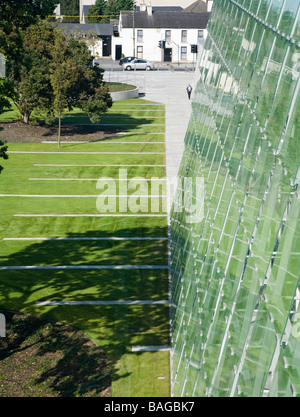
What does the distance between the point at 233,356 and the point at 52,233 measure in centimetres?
1748

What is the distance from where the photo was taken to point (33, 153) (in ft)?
126

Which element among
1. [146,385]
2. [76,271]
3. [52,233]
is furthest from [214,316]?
[52,233]

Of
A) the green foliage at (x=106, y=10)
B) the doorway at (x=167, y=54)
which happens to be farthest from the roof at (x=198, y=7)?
the doorway at (x=167, y=54)

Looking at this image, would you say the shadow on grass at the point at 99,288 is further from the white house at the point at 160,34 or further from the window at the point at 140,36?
the window at the point at 140,36

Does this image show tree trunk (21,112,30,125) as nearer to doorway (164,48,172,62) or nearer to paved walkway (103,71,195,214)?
paved walkway (103,71,195,214)

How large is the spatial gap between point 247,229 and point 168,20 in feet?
311

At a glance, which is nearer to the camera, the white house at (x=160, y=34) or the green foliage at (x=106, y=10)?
the white house at (x=160, y=34)

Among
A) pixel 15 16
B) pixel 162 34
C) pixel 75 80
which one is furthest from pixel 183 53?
pixel 15 16

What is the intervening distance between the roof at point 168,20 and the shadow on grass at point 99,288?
256 feet

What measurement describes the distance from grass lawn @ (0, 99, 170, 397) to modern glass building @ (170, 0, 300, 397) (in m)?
1.13

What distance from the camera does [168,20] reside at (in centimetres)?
9938

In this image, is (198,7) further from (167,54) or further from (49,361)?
(49,361)

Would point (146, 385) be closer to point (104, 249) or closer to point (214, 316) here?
point (214, 316)

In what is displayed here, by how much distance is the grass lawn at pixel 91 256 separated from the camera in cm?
1667
